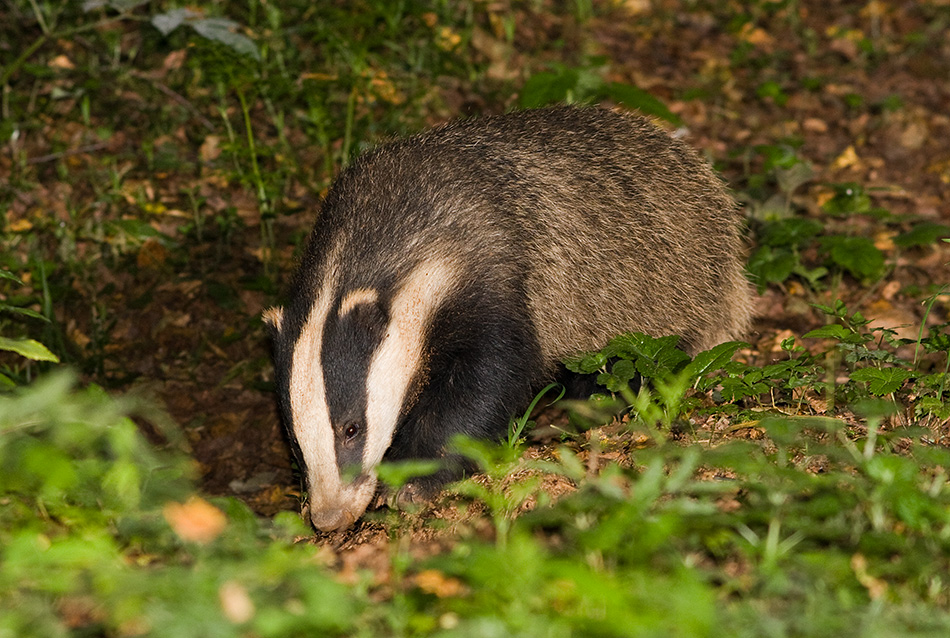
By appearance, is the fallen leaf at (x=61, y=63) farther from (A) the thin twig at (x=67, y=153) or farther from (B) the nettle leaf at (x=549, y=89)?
(B) the nettle leaf at (x=549, y=89)

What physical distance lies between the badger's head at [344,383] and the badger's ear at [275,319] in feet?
0.20

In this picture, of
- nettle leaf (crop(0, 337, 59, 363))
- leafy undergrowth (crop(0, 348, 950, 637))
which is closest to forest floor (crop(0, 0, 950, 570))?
leafy undergrowth (crop(0, 348, 950, 637))

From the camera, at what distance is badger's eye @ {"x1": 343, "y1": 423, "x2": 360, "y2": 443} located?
12.1 feet

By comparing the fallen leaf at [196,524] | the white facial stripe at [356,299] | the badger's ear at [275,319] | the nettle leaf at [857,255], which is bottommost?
the nettle leaf at [857,255]

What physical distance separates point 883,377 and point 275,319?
7.89 ft

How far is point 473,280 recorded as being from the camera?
409 cm

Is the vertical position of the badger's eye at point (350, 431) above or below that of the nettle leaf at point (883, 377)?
below

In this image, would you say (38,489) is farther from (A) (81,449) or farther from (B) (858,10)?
(B) (858,10)

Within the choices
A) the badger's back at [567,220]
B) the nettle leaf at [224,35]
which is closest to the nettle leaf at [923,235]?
the badger's back at [567,220]

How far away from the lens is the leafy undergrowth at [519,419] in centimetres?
205

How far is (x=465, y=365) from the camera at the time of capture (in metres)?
4.11

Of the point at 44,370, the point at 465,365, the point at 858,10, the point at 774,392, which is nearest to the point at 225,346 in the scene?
the point at 44,370

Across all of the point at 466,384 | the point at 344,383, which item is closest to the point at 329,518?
the point at 344,383

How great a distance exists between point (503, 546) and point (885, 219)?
15.5 ft
